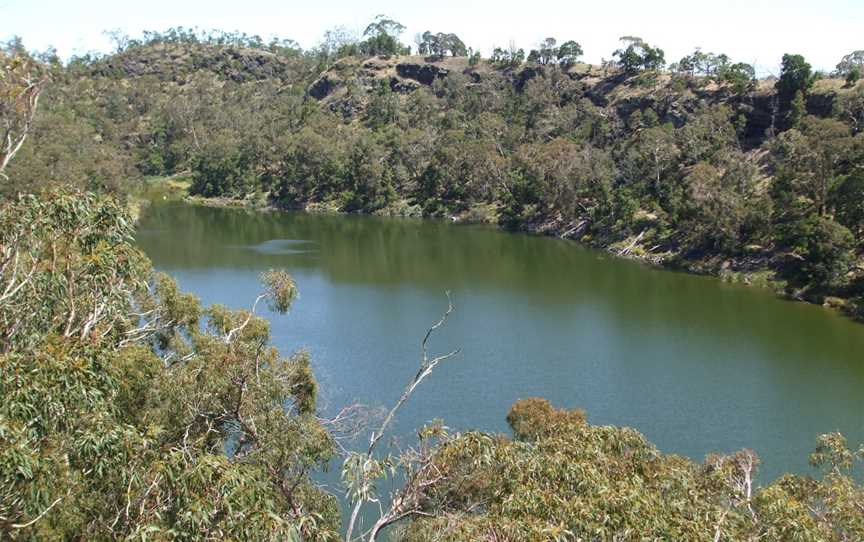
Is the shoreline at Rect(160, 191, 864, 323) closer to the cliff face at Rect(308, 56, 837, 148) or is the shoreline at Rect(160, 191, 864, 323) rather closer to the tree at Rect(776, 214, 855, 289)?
the tree at Rect(776, 214, 855, 289)

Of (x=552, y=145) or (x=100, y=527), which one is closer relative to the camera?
(x=100, y=527)

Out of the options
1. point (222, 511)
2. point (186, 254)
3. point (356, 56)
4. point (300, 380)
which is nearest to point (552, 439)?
point (222, 511)

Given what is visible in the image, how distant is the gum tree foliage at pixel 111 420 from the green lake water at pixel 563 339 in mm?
10957

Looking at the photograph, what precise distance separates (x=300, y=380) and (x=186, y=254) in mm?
38725

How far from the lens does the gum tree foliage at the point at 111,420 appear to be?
8.42 meters

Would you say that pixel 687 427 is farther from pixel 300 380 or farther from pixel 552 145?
pixel 552 145

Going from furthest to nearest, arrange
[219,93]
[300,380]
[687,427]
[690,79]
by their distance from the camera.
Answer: [219,93], [690,79], [687,427], [300,380]

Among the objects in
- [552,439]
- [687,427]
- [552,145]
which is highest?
[552,145]

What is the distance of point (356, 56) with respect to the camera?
128 meters

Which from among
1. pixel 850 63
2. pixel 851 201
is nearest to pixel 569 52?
pixel 850 63

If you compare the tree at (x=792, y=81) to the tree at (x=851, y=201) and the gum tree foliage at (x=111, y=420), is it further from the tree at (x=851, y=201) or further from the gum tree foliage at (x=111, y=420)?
the gum tree foliage at (x=111, y=420)

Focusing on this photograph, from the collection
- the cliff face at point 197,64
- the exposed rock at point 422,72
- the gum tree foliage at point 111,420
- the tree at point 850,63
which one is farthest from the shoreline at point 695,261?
the cliff face at point 197,64

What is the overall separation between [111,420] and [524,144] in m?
72.7

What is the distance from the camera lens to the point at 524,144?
79.3 metres
